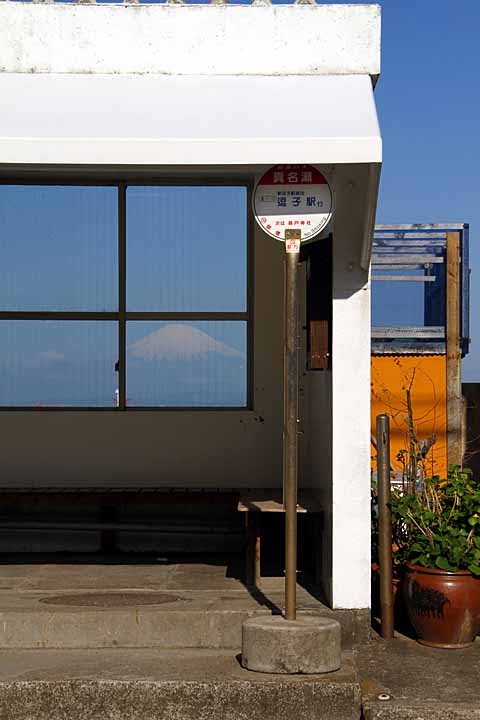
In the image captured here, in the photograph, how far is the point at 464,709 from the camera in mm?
5453

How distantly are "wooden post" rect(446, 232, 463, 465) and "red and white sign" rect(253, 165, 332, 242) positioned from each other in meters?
4.64

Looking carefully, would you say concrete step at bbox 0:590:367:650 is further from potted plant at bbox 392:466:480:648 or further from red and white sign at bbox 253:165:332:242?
red and white sign at bbox 253:165:332:242

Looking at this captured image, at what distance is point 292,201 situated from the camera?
5973mm

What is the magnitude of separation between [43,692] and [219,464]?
11.3ft

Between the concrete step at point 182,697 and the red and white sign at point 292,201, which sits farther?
the red and white sign at point 292,201

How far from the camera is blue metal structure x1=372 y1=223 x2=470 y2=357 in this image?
11.0 metres

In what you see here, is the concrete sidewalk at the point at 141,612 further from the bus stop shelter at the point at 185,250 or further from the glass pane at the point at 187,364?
the glass pane at the point at 187,364

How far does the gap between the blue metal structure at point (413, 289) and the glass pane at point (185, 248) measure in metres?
2.26

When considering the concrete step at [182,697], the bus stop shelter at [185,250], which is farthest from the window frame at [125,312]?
the concrete step at [182,697]

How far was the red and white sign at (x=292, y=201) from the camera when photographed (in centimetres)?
596

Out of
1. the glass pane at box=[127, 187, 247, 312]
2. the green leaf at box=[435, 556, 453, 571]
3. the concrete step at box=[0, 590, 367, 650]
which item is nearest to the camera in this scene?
the concrete step at box=[0, 590, 367, 650]

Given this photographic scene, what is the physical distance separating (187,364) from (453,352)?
272cm

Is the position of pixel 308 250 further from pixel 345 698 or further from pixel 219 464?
pixel 345 698

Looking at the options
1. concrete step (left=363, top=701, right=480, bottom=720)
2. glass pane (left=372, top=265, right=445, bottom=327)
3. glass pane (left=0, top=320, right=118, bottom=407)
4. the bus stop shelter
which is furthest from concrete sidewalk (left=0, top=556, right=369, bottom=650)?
glass pane (left=372, top=265, right=445, bottom=327)
